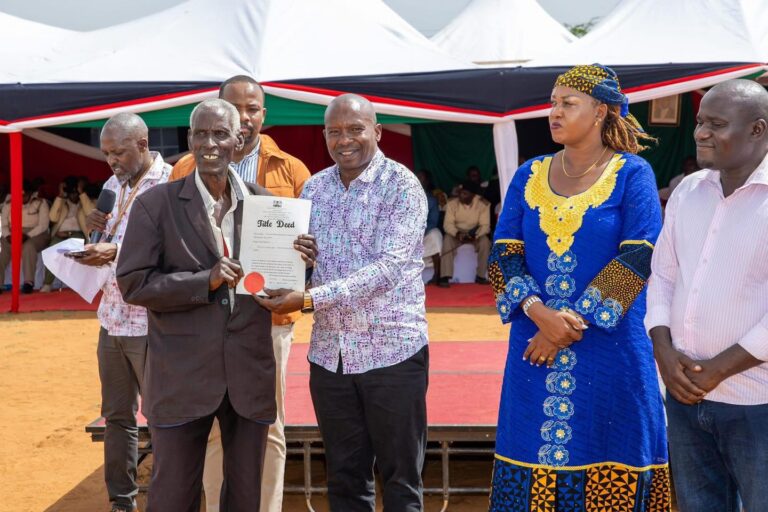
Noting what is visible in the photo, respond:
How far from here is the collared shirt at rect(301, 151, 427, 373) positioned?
3.46 m

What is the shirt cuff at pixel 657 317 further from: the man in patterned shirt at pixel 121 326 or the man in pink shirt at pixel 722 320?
the man in patterned shirt at pixel 121 326

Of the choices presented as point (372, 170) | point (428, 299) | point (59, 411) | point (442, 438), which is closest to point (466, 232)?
point (428, 299)

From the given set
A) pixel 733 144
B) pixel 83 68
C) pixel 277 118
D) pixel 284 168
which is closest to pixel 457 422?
pixel 284 168

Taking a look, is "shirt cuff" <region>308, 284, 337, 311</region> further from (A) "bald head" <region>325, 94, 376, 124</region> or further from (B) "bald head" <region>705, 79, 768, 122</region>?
(B) "bald head" <region>705, 79, 768, 122</region>

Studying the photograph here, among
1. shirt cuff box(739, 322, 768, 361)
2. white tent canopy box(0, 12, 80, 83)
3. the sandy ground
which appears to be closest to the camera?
shirt cuff box(739, 322, 768, 361)

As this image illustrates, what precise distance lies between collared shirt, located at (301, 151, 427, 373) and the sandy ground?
1.72 meters

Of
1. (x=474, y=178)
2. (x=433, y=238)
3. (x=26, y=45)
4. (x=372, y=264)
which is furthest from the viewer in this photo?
(x=474, y=178)

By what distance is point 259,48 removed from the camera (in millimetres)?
11398

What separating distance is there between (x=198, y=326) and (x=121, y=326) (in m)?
1.34

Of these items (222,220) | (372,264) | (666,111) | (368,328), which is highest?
(666,111)

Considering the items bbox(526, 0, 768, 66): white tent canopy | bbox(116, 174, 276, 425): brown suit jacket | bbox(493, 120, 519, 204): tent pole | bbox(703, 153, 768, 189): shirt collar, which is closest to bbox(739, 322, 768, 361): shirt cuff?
bbox(703, 153, 768, 189): shirt collar

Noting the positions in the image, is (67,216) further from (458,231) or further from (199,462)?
(199,462)

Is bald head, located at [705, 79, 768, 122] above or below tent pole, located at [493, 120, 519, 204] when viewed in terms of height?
below

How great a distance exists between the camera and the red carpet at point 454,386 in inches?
191
